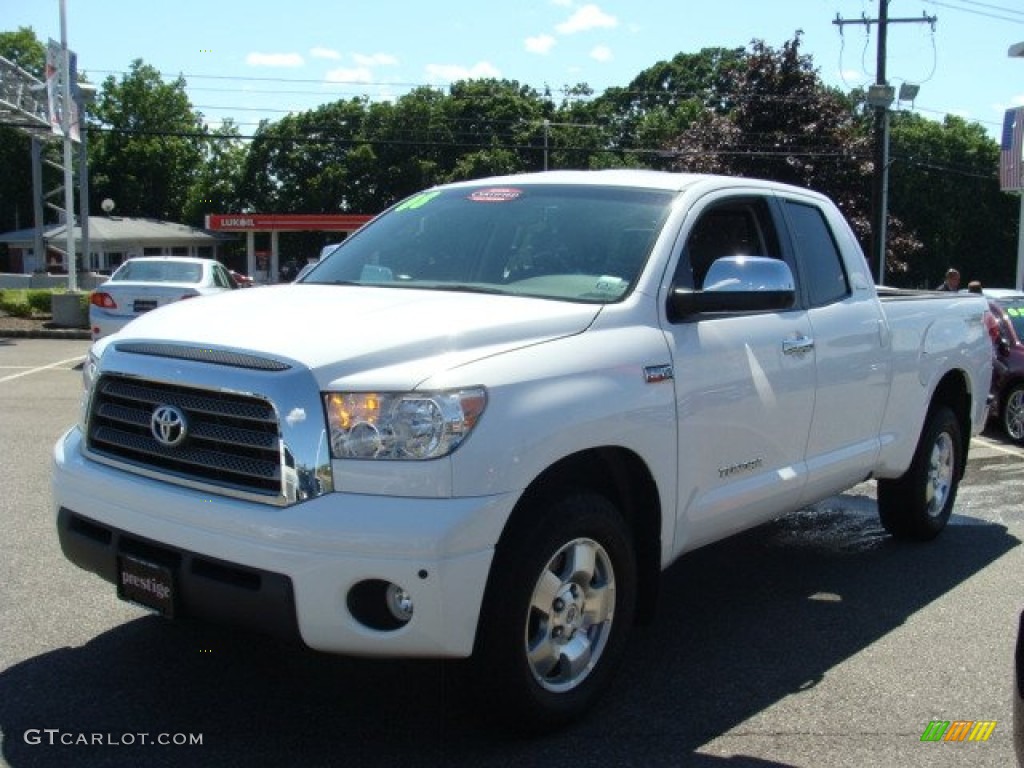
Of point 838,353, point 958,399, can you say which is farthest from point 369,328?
point 958,399

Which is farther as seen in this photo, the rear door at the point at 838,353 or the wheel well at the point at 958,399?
the wheel well at the point at 958,399

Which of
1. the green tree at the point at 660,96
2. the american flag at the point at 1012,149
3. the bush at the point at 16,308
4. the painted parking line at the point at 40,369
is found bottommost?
the painted parking line at the point at 40,369

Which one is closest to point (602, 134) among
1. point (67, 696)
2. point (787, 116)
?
point (787, 116)

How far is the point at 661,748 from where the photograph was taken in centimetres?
377

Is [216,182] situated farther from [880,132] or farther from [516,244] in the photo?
[516,244]

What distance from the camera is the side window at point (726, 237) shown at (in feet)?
15.9

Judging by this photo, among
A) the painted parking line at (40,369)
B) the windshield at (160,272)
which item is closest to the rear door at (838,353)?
the painted parking line at (40,369)

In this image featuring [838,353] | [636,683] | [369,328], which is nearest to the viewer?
[369,328]

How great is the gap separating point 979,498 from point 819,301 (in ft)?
12.5

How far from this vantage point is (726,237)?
5.16 m

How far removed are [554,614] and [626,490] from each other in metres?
0.62

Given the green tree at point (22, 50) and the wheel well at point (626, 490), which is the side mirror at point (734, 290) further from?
the green tree at point (22, 50)

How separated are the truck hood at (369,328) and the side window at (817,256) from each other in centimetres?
176

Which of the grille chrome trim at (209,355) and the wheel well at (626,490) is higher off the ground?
the grille chrome trim at (209,355)
